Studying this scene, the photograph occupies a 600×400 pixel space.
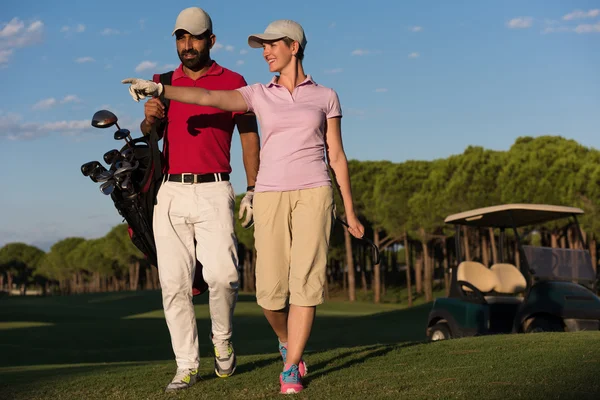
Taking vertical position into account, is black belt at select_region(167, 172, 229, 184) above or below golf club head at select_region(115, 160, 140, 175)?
below

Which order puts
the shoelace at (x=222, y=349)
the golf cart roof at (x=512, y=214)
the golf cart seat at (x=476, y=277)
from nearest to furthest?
the shoelace at (x=222, y=349), the golf cart roof at (x=512, y=214), the golf cart seat at (x=476, y=277)

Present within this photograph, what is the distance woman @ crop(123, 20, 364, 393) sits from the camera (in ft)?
19.4

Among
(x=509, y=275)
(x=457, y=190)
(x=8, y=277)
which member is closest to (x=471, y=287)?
(x=509, y=275)

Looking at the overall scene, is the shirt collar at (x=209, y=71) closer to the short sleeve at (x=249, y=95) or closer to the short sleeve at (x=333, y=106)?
the short sleeve at (x=249, y=95)

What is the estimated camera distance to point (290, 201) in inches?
235

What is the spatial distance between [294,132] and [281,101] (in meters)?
0.25

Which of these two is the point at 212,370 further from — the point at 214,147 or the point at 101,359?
the point at 101,359

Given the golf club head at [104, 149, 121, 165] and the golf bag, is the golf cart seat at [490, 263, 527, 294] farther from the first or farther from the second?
the golf club head at [104, 149, 121, 165]

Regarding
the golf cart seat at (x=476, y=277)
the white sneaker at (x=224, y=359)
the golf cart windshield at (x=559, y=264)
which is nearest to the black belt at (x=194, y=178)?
the white sneaker at (x=224, y=359)

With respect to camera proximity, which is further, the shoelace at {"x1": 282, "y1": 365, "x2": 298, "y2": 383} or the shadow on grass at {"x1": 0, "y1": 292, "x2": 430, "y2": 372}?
the shadow on grass at {"x1": 0, "y1": 292, "x2": 430, "y2": 372}

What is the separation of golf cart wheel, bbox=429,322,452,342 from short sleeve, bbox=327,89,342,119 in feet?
26.2

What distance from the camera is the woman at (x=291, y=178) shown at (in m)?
5.92

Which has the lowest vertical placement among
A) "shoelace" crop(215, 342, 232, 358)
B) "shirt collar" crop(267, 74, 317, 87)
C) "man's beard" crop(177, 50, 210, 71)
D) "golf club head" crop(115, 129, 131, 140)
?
"shoelace" crop(215, 342, 232, 358)

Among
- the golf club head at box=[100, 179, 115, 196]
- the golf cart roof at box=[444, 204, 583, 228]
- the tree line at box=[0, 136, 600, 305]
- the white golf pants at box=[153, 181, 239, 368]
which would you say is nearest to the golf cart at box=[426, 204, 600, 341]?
the golf cart roof at box=[444, 204, 583, 228]
